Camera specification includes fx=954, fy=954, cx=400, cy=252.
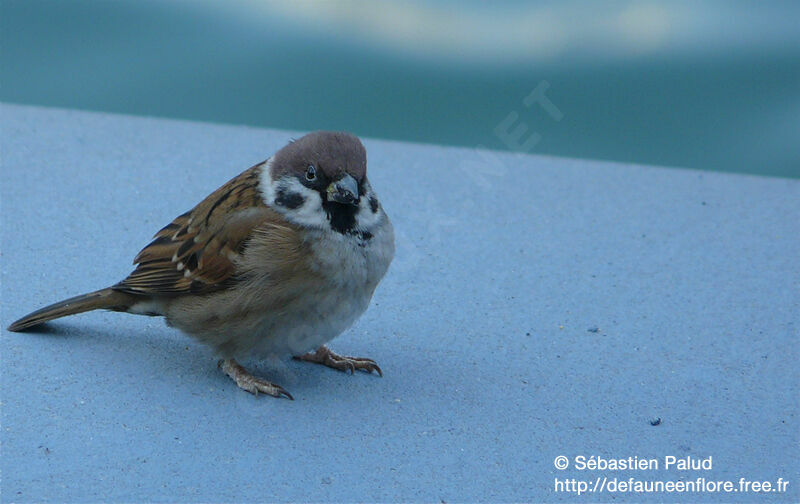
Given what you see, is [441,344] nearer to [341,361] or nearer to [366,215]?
[341,361]

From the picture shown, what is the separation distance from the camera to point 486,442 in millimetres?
2756

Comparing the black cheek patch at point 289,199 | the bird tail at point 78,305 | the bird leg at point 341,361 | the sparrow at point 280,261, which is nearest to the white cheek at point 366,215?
the sparrow at point 280,261

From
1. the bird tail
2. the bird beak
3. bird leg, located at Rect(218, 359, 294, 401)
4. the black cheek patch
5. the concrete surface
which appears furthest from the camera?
the bird tail

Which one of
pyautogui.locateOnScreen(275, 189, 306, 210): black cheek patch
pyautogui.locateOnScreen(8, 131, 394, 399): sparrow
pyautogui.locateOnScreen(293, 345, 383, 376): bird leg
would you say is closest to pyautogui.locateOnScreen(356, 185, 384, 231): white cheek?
pyautogui.locateOnScreen(8, 131, 394, 399): sparrow

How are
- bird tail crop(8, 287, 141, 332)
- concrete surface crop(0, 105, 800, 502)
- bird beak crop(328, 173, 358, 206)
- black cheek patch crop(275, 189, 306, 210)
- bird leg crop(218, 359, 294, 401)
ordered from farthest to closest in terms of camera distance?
bird tail crop(8, 287, 141, 332) < bird leg crop(218, 359, 294, 401) < black cheek patch crop(275, 189, 306, 210) < bird beak crop(328, 173, 358, 206) < concrete surface crop(0, 105, 800, 502)

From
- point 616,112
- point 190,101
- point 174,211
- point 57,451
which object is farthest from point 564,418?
point 190,101

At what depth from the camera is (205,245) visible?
2953 mm

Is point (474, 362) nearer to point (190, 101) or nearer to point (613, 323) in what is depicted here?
point (613, 323)

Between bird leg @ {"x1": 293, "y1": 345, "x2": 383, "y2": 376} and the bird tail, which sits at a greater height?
the bird tail

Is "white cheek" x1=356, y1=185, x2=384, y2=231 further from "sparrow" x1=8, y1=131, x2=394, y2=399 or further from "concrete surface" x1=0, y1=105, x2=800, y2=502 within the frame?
"concrete surface" x1=0, y1=105, x2=800, y2=502

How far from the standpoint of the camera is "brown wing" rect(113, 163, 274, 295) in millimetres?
2875

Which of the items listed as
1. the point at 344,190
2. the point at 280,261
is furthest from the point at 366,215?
the point at 280,261

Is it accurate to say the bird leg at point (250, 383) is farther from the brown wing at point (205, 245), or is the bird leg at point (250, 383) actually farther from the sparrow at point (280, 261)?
the brown wing at point (205, 245)

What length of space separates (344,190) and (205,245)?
53 cm
